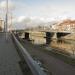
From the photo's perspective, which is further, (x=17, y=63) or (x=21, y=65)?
(x=17, y=63)

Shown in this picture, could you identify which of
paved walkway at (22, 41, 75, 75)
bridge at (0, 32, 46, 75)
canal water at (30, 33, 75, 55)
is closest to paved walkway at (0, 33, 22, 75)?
bridge at (0, 32, 46, 75)

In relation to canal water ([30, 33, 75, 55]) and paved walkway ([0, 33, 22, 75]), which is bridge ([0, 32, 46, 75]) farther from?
canal water ([30, 33, 75, 55])

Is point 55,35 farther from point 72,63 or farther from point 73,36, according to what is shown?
point 72,63

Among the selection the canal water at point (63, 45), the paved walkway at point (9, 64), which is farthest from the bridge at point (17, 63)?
the canal water at point (63, 45)

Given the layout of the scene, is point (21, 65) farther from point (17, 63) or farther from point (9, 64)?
point (17, 63)

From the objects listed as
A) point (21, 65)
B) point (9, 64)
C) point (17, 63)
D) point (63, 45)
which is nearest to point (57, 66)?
point (17, 63)

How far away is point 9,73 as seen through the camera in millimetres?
10602

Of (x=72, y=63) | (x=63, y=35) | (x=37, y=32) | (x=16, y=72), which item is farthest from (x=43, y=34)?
(x=16, y=72)

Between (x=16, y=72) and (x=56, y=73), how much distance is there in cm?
516

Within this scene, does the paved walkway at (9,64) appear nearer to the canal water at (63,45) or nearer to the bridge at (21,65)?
the bridge at (21,65)

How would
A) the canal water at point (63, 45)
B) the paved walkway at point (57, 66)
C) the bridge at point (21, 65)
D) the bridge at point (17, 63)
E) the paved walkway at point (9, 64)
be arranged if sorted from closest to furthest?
the bridge at point (17, 63) < the bridge at point (21, 65) < the paved walkway at point (9, 64) < the paved walkway at point (57, 66) < the canal water at point (63, 45)

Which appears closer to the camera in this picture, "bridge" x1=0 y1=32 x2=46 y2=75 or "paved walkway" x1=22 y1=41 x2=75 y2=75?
"bridge" x1=0 y1=32 x2=46 y2=75

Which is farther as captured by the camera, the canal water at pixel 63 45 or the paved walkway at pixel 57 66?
the canal water at pixel 63 45

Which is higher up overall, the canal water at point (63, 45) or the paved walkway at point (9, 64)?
the paved walkway at point (9, 64)
